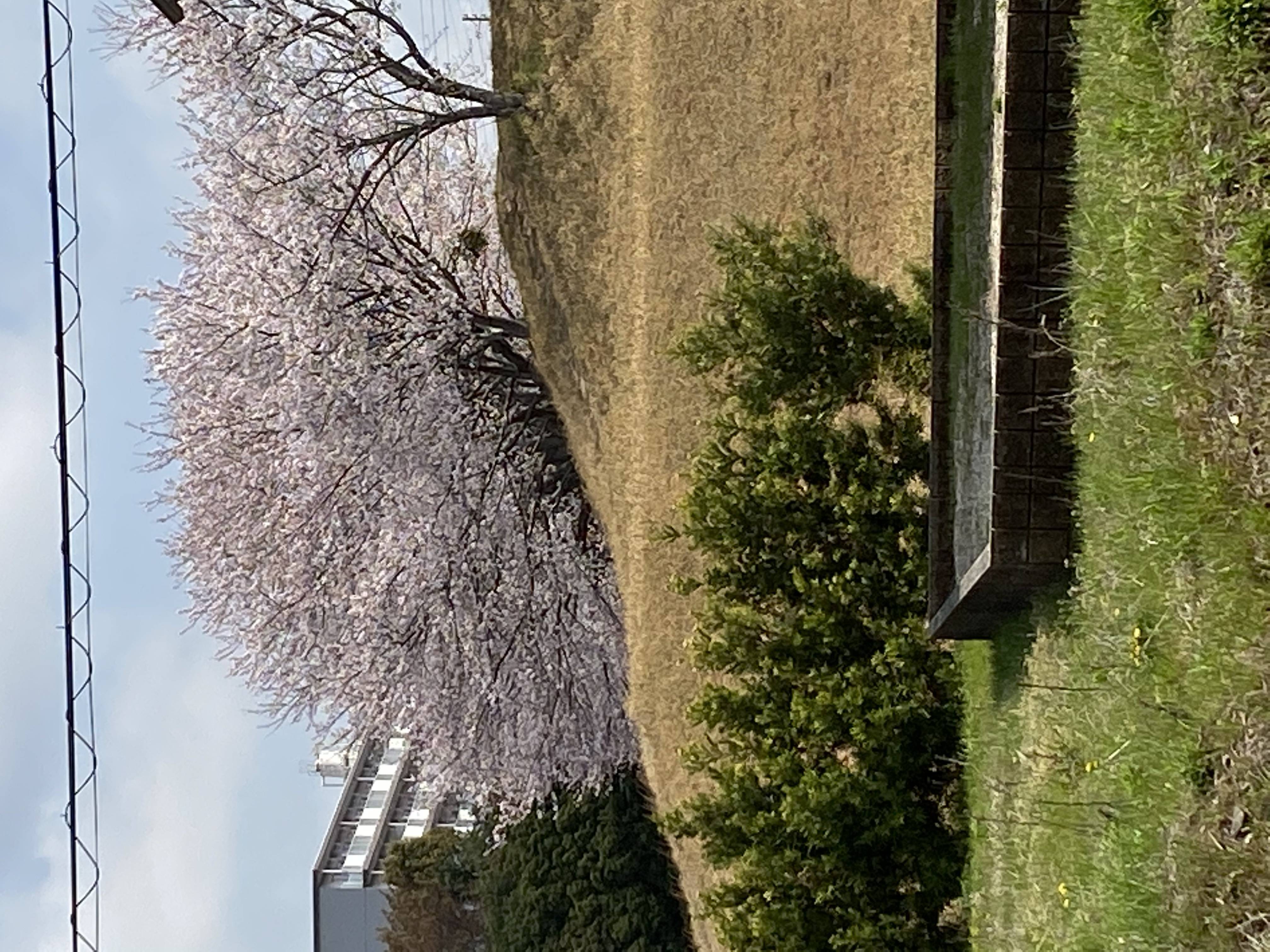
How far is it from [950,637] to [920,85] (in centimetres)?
416

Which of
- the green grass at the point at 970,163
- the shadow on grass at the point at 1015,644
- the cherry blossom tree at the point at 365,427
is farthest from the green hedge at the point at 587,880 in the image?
the green grass at the point at 970,163

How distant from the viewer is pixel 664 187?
12.2 metres

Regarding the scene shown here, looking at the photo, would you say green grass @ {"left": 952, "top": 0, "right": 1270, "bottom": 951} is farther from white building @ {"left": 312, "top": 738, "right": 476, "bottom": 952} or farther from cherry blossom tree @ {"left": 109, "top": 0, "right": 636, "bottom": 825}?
white building @ {"left": 312, "top": 738, "right": 476, "bottom": 952}

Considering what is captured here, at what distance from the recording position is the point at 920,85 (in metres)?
9.37

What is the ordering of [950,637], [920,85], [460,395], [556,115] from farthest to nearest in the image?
[460,395], [556,115], [920,85], [950,637]

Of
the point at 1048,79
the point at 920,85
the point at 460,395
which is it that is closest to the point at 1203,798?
the point at 1048,79

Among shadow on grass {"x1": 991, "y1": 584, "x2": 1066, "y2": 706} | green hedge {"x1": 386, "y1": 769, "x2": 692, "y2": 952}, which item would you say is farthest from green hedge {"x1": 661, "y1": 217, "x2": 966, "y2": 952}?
green hedge {"x1": 386, "y1": 769, "x2": 692, "y2": 952}

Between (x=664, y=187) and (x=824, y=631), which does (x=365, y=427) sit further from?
(x=824, y=631)

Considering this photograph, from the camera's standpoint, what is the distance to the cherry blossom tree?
1377 cm

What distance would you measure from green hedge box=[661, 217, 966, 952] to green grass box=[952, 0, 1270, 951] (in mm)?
1380

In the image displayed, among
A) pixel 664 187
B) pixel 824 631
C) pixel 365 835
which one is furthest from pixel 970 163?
pixel 365 835

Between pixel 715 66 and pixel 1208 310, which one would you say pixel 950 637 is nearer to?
pixel 1208 310

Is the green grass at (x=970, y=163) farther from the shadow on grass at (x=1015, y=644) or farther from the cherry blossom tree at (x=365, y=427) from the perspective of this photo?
the cherry blossom tree at (x=365, y=427)

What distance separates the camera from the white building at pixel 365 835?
3744 cm
